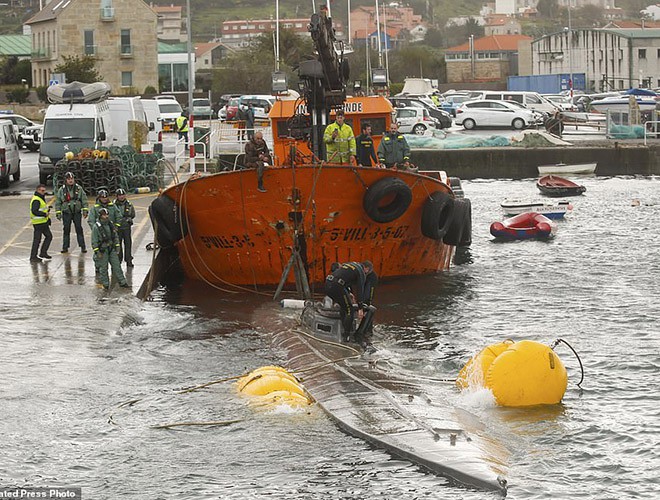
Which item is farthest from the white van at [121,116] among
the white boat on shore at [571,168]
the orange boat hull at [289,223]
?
the orange boat hull at [289,223]

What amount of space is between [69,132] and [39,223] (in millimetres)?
12582

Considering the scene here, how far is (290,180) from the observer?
A: 1977 cm

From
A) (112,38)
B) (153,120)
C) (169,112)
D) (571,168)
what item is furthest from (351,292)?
(112,38)

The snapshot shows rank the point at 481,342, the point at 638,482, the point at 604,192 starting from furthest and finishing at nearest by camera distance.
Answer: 1. the point at 604,192
2. the point at 481,342
3. the point at 638,482

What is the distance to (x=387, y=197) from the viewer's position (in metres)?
20.4

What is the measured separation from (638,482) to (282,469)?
364 cm

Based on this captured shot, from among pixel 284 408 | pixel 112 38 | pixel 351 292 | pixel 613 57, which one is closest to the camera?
pixel 284 408

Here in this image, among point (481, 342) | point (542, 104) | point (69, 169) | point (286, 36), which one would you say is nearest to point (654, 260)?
point (481, 342)

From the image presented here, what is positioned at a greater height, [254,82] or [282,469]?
[254,82]

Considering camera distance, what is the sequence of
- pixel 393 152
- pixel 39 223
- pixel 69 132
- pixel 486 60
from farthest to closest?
pixel 486 60, pixel 69 132, pixel 393 152, pixel 39 223

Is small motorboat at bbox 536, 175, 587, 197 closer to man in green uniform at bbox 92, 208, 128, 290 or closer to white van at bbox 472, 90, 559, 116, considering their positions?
white van at bbox 472, 90, 559, 116

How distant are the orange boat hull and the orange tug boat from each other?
2cm

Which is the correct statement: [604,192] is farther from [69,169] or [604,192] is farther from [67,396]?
[67,396]

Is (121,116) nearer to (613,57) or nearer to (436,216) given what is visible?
(436,216)
